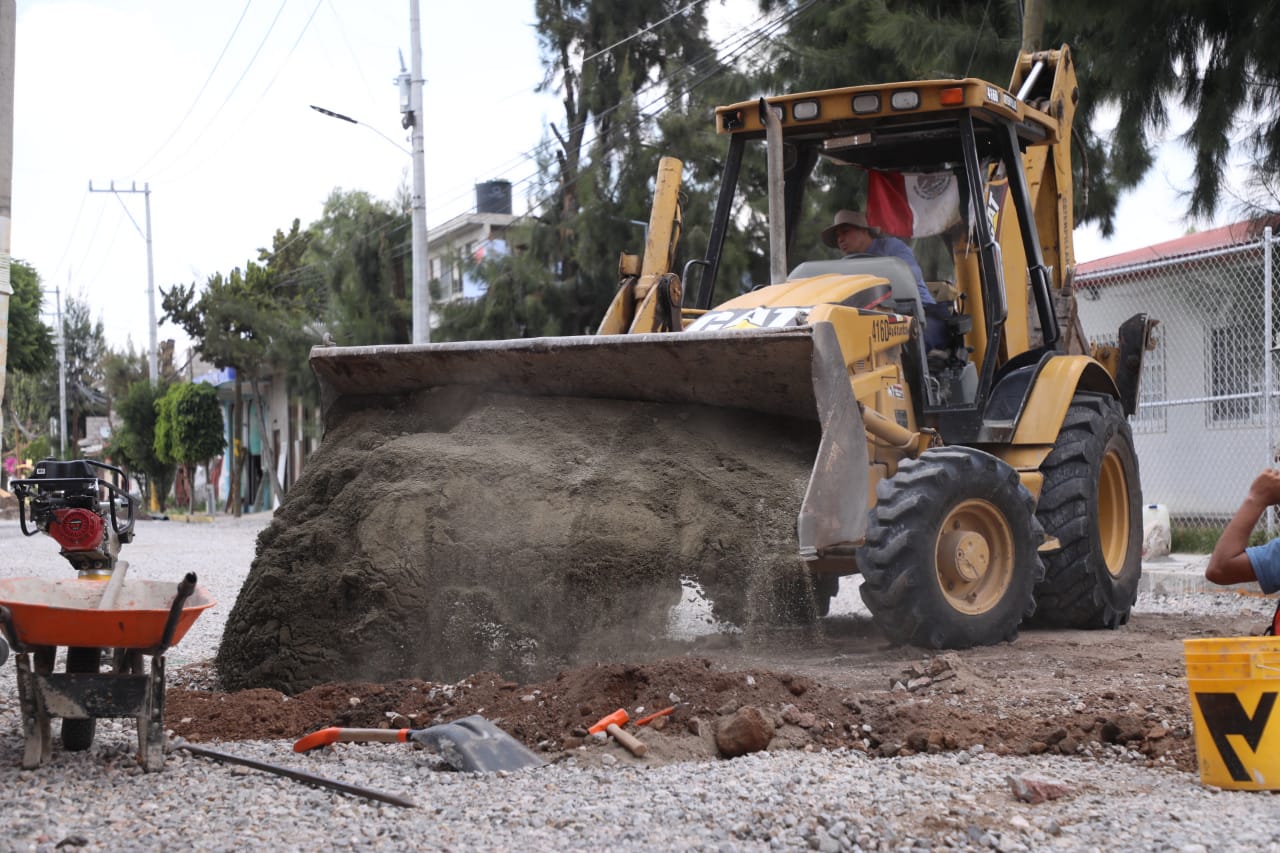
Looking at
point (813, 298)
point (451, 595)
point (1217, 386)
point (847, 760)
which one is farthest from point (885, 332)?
point (1217, 386)

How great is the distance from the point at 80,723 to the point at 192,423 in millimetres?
37742

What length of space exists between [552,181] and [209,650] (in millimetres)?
17007

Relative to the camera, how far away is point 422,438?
286 inches

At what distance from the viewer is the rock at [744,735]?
498 centimetres

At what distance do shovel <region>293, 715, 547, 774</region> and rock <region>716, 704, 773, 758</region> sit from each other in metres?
0.62

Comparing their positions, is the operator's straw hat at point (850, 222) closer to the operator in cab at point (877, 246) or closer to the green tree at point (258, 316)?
the operator in cab at point (877, 246)

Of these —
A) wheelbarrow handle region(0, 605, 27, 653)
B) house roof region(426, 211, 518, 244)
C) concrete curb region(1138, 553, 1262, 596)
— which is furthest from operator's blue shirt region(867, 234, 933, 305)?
house roof region(426, 211, 518, 244)

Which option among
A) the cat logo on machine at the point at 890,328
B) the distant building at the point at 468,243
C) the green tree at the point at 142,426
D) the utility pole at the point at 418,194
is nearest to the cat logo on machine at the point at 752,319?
the cat logo on machine at the point at 890,328

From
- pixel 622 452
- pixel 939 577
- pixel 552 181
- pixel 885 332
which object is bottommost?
pixel 939 577

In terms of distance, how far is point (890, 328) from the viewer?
7395mm

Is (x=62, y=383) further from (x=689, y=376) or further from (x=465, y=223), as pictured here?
(x=689, y=376)

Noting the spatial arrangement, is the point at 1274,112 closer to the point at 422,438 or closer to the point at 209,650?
the point at 422,438

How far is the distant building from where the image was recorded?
24969 millimetres

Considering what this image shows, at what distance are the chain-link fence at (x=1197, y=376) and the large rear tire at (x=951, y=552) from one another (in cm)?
668
